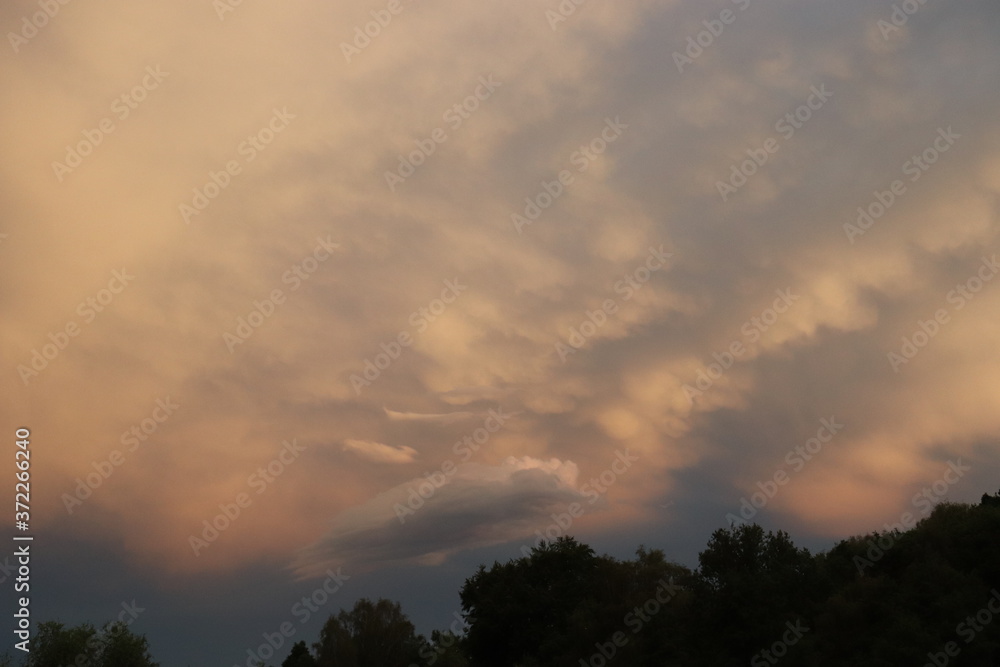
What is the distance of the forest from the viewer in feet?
244

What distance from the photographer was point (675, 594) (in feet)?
315

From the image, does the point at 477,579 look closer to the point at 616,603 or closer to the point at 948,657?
the point at 616,603

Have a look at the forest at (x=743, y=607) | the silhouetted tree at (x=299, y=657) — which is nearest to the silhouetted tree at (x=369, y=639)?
the silhouetted tree at (x=299, y=657)

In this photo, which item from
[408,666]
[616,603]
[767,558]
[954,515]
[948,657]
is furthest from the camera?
[408,666]

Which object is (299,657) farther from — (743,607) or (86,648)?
(743,607)

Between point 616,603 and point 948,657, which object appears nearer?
point 948,657

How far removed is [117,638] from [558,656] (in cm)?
6642

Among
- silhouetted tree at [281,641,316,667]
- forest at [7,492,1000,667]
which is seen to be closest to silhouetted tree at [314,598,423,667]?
silhouetted tree at [281,641,316,667]

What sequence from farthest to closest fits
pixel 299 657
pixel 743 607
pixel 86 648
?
pixel 299 657 → pixel 86 648 → pixel 743 607

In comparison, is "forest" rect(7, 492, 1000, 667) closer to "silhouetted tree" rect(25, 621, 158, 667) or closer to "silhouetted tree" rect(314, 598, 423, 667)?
"silhouetted tree" rect(25, 621, 158, 667)

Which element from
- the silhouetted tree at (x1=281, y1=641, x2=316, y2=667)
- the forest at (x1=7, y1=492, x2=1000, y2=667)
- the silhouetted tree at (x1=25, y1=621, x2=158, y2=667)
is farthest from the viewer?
the silhouetted tree at (x1=281, y1=641, x2=316, y2=667)

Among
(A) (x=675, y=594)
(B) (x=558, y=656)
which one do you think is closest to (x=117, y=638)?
(B) (x=558, y=656)

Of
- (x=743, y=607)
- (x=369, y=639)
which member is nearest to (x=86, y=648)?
(x=369, y=639)

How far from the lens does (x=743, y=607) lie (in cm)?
8119
